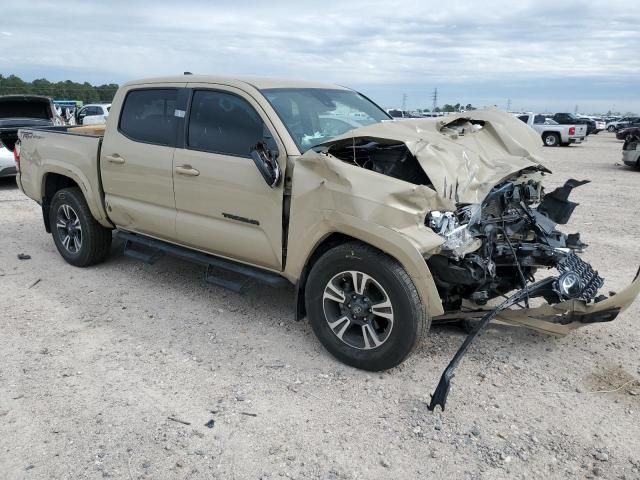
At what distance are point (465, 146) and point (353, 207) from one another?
1.06 m

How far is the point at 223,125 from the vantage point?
4430 millimetres

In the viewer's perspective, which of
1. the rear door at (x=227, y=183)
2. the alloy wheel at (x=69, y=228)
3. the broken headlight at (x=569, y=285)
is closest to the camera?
the broken headlight at (x=569, y=285)

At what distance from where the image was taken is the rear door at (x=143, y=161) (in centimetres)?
479

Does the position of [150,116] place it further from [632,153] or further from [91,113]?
[91,113]

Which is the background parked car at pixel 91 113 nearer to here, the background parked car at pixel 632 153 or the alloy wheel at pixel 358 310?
the background parked car at pixel 632 153

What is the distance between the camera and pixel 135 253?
209 inches

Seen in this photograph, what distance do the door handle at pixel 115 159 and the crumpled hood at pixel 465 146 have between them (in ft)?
7.45

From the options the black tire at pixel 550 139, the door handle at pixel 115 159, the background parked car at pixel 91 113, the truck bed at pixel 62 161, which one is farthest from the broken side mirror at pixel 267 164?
the black tire at pixel 550 139

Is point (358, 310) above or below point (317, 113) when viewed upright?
below

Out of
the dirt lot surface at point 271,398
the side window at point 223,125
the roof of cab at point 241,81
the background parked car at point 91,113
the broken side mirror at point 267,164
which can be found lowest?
the dirt lot surface at point 271,398

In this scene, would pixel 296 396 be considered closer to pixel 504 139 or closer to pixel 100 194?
pixel 504 139

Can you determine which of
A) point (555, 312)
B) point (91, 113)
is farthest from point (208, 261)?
point (91, 113)

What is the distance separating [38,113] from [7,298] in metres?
9.48

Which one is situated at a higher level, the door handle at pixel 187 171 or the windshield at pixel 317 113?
the windshield at pixel 317 113
